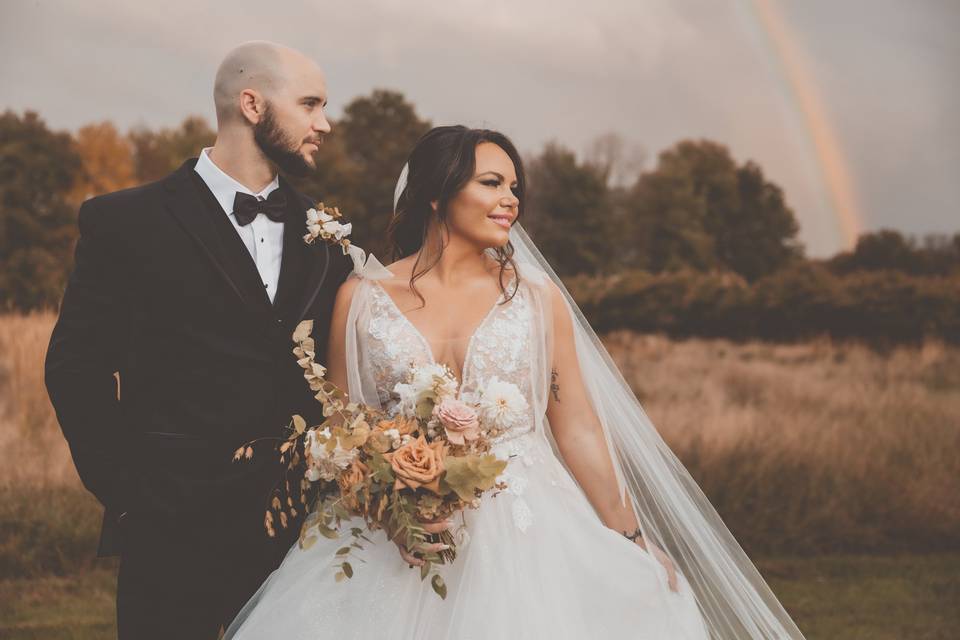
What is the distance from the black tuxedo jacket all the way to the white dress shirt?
7cm

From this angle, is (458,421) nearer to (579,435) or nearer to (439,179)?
(579,435)

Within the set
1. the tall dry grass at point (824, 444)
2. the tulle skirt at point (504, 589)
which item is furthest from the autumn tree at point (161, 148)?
the tulle skirt at point (504, 589)

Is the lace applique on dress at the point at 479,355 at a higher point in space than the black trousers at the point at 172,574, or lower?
higher

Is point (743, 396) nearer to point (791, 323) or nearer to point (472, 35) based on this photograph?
point (791, 323)

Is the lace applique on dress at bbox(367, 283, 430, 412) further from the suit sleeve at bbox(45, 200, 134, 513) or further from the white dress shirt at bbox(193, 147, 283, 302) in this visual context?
the suit sleeve at bbox(45, 200, 134, 513)

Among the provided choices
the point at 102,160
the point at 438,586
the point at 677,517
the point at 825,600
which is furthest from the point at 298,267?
the point at 102,160

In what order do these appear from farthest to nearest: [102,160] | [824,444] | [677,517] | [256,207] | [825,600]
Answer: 1. [102,160]
2. [824,444]
3. [825,600]
4. [677,517]
5. [256,207]

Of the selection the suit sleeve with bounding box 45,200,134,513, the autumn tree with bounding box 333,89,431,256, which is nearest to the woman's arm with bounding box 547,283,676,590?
the suit sleeve with bounding box 45,200,134,513

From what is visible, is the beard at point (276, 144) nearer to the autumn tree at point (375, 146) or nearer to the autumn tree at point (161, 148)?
the autumn tree at point (375, 146)

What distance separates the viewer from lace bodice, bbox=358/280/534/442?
297 cm

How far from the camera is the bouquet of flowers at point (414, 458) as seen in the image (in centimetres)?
230

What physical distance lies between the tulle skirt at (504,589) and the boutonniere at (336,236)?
0.90 metres

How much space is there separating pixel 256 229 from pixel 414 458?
1183mm

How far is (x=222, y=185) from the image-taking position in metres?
3.02
